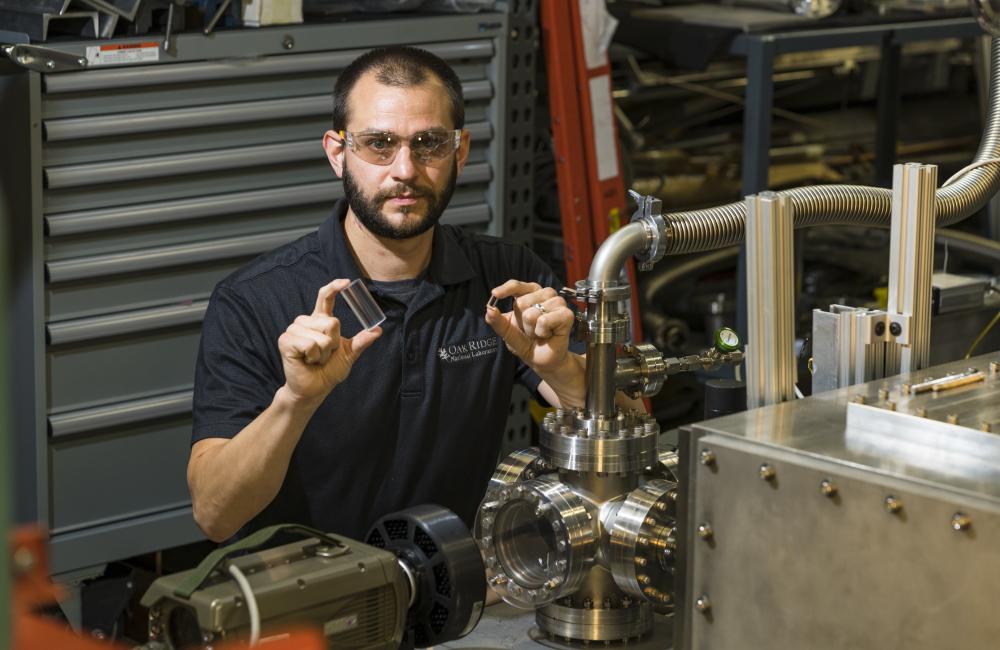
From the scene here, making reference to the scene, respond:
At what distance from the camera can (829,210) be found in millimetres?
1373

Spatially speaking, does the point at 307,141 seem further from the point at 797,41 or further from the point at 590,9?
the point at 797,41

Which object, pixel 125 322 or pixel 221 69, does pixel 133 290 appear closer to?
pixel 125 322

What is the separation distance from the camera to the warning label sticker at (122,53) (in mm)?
2234

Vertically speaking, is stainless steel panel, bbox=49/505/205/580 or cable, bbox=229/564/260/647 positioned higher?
cable, bbox=229/564/260/647

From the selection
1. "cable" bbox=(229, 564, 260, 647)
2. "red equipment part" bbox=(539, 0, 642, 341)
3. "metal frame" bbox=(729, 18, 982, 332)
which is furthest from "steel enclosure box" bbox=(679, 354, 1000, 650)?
"red equipment part" bbox=(539, 0, 642, 341)

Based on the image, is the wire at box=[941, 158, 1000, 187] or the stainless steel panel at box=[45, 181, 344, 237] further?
the stainless steel panel at box=[45, 181, 344, 237]

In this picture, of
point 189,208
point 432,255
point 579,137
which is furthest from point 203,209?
point 579,137

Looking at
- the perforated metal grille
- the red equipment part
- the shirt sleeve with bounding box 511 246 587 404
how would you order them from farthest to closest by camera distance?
the red equipment part < the shirt sleeve with bounding box 511 246 587 404 < the perforated metal grille

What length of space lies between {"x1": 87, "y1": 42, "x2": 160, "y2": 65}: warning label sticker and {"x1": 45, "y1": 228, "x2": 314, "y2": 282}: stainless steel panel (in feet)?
1.03

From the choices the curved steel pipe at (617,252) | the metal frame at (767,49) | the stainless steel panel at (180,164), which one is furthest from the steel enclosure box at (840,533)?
the metal frame at (767,49)

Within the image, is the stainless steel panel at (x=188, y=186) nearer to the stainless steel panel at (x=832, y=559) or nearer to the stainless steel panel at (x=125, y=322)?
the stainless steel panel at (x=125, y=322)

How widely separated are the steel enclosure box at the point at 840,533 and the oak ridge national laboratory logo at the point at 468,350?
730 mm

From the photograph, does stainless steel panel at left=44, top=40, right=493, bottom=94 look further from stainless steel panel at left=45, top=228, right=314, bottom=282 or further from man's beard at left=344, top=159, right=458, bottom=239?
man's beard at left=344, top=159, right=458, bottom=239

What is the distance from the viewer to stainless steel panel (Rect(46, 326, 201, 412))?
7.66ft
